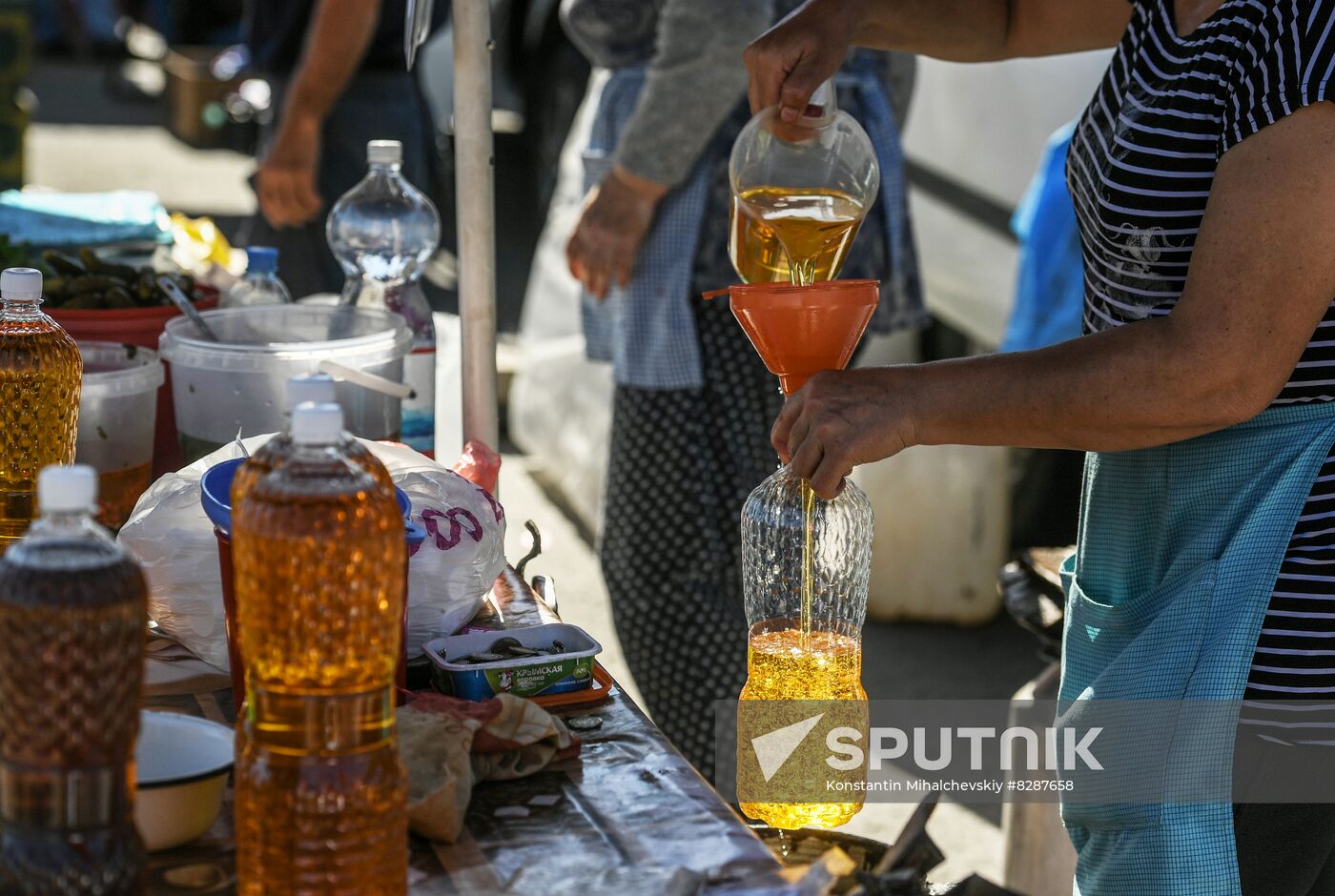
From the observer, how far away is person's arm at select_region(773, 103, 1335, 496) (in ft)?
4.88

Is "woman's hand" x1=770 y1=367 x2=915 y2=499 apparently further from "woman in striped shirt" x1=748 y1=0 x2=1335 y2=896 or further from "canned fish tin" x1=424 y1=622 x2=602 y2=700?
"canned fish tin" x1=424 y1=622 x2=602 y2=700

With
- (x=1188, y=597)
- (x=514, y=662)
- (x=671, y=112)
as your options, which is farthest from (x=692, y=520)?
(x=514, y=662)

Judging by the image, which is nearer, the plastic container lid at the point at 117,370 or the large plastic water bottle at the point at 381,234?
the plastic container lid at the point at 117,370

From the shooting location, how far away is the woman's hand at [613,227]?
9.64 feet

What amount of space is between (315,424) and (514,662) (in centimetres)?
50

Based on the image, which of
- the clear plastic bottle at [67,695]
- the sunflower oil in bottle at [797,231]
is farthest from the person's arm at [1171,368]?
the clear plastic bottle at [67,695]

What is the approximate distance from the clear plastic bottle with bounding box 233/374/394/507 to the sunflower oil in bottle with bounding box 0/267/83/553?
2.06 ft

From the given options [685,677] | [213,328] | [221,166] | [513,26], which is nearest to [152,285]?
[213,328]

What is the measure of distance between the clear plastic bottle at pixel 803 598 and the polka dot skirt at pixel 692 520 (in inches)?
37.7

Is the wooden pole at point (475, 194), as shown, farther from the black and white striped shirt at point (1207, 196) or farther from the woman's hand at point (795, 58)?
the black and white striped shirt at point (1207, 196)

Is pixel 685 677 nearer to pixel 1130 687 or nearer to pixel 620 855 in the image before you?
pixel 1130 687

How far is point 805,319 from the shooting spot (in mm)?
1603


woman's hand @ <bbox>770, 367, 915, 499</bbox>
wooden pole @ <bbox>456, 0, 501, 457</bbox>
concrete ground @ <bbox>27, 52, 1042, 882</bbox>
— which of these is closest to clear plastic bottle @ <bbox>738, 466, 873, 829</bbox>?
woman's hand @ <bbox>770, 367, 915, 499</bbox>

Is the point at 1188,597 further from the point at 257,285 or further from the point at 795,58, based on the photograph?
the point at 257,285
